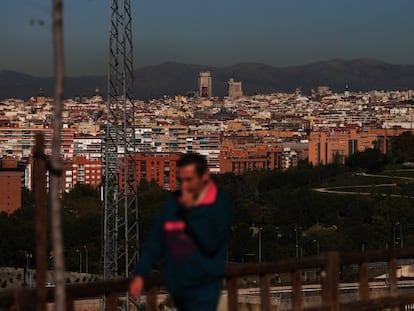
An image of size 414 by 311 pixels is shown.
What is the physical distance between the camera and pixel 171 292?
6039mm

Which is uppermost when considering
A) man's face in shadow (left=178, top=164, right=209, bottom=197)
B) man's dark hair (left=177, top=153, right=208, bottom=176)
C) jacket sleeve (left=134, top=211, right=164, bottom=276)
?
man's dark hair (left=177, top=153, right=208, bottom=176)

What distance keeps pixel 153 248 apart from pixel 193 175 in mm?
398

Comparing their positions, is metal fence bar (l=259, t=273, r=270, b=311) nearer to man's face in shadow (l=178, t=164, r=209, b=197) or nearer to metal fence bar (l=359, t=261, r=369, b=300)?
metal fence bar (l=359, t=261, r=369, b=300)

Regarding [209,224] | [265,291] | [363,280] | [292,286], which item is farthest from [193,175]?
[363,280]

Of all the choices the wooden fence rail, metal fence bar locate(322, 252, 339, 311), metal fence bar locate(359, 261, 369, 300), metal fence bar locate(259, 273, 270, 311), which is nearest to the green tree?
the wooden fence rail

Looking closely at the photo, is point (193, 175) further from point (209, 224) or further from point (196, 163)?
point (209, 224)

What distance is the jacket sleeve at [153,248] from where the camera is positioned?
6008 mm

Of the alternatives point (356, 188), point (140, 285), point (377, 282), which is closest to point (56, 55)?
point (140, 285)

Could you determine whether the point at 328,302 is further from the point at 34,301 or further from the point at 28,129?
the point at 28,129

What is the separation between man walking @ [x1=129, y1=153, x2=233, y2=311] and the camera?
234 inches

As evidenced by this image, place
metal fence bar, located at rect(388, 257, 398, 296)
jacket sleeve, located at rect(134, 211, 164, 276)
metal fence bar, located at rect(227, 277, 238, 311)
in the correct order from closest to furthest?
1. jacket sleeve, located at rect(134, 211, 164, 276)
2. metal fence bar, located at rect(227, 277, 238, 311)
3. metal fence bar, located at rect(388, 257, 398, 296)

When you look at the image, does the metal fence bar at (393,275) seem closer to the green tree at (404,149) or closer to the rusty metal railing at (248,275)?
the rusty metal railing at (248,275)

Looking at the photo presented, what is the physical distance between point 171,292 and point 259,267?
117 cm

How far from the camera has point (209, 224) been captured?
593cm
